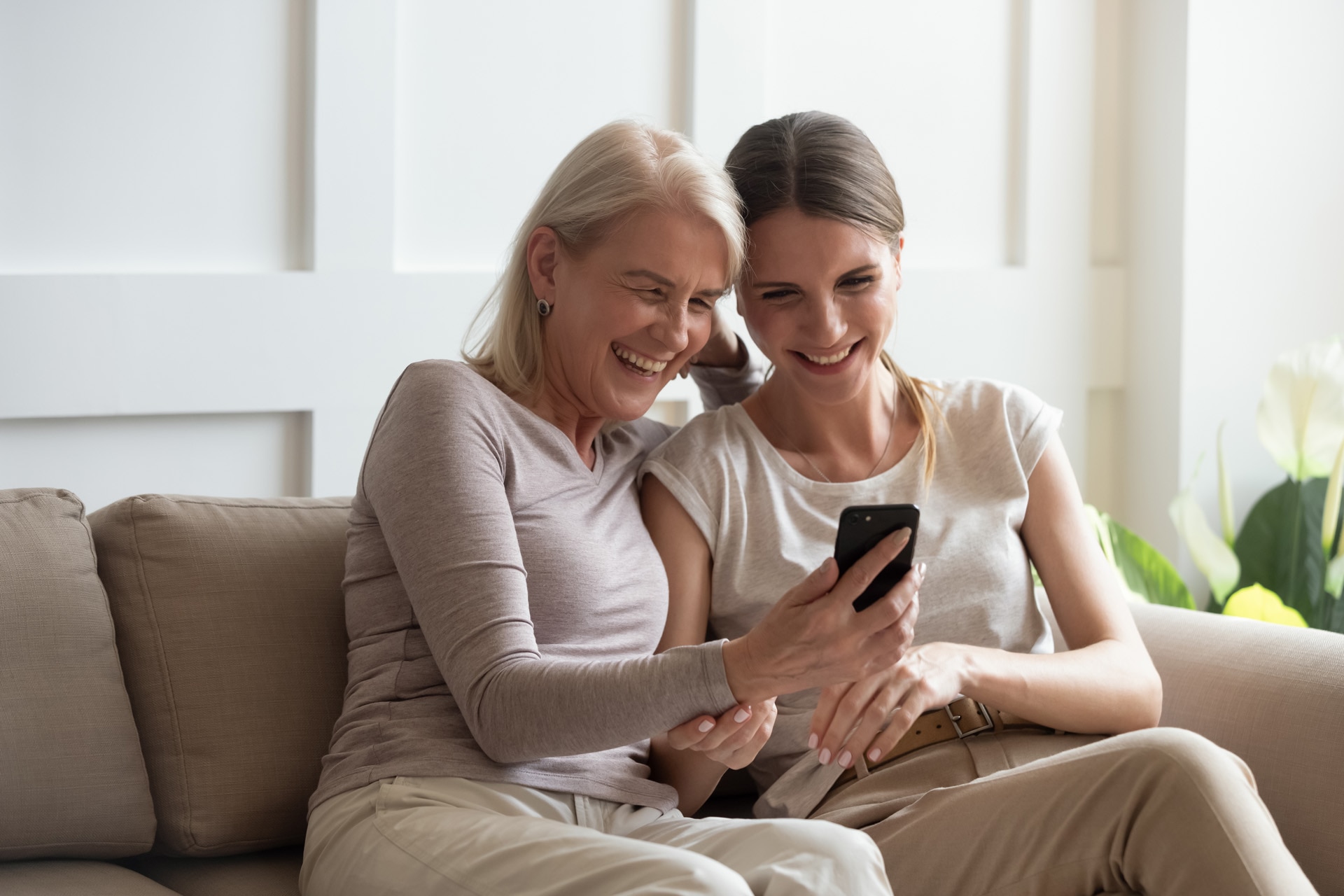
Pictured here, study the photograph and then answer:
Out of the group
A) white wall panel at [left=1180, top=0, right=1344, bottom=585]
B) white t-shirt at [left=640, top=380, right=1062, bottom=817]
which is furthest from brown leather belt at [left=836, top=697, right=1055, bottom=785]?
white wall panel at [left=1180, top=0, right=1344, bottom=585]

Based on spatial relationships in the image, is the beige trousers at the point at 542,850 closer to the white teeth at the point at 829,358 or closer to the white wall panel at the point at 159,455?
the white teeth at the point at 829,358

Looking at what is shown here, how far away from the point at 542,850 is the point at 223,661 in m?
0.59

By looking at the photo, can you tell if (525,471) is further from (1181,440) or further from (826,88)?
(1181,440)

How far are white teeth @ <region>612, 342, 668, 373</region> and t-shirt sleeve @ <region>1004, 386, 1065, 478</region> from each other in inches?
19.7

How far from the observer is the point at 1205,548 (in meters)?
2.73

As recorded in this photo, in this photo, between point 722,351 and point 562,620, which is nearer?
point 562,620

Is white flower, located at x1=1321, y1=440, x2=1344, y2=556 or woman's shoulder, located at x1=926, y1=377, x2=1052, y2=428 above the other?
woman's shoulder, located at x1=926, y1=377, x2=1052, y2=428

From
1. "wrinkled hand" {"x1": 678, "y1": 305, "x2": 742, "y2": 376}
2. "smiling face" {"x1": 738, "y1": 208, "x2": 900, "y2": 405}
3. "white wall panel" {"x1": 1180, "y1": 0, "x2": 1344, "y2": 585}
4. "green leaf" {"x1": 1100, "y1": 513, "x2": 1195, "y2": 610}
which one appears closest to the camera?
"smiling face" {"x1": 738, "y1": 208, "x2": 900, "y2": 405}

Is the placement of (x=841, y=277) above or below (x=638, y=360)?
above

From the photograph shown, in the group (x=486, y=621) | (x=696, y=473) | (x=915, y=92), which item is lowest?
(x=486, y=621)

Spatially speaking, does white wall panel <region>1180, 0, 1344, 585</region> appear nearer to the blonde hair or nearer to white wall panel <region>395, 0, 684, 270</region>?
white wall panel <region>395, 0, 684, 270</region>

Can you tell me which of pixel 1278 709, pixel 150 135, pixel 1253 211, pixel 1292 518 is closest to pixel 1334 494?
pixel 1292 518

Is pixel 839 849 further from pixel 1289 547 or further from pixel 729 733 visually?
pixel 1289 547

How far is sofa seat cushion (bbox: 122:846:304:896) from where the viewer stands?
4.74 ft
